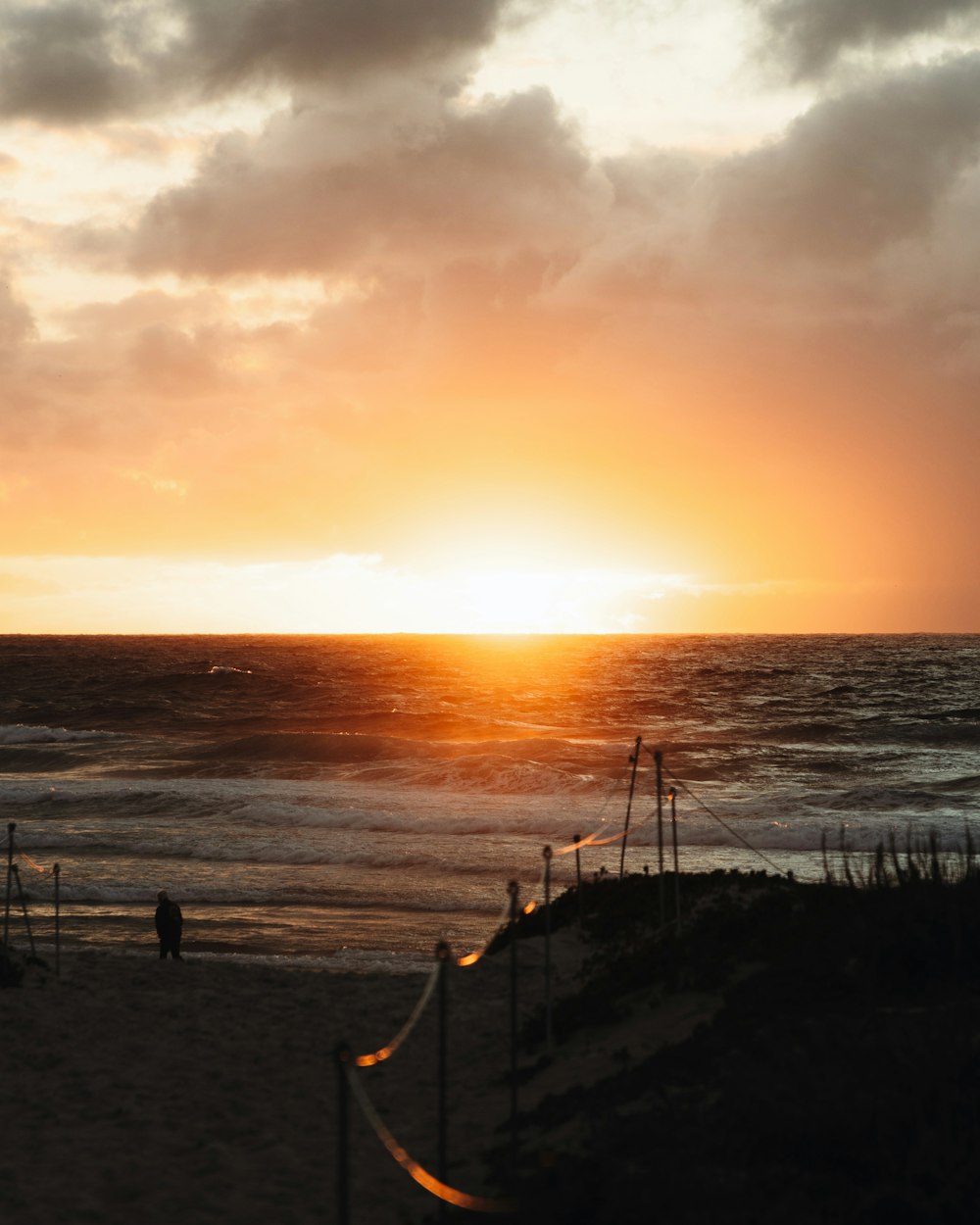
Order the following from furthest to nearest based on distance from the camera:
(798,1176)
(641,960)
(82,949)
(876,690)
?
(876,690)
(82,949)
(641,960)
(798,1176)

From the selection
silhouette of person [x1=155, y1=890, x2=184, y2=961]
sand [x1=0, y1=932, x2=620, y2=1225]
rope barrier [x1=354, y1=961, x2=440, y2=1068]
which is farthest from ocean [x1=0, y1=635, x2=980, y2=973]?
rope barrier [x1=354, y1=961, x2=440, y2=1068]

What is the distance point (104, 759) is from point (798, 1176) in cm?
4962

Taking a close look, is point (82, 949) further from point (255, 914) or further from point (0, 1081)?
point (0, 1081)

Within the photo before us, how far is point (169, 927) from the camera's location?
16.6 metres

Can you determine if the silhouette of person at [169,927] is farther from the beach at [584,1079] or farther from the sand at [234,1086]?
the beach at [584,1079]

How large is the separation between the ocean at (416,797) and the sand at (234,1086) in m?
3.07

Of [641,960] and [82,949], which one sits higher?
[641,960]

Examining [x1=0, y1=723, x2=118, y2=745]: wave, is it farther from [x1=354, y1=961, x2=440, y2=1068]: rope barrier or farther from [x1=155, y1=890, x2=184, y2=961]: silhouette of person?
[x1=354, y1=961, x2=440, y2=1068]: rope barrier

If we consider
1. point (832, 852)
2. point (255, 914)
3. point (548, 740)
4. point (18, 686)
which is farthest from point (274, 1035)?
point (18, 686)

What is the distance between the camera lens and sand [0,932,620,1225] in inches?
340

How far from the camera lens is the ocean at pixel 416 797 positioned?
2186cm

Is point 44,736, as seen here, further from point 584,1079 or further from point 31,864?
point 584,1079

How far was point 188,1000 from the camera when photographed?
45.9 ft

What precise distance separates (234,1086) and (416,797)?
27581mm
